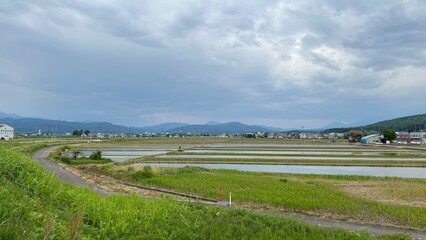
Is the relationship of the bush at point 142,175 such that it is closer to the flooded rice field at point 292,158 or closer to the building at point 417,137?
the flooded rice field at point 292,158

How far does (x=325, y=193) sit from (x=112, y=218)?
12.5 m

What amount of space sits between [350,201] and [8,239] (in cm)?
1403

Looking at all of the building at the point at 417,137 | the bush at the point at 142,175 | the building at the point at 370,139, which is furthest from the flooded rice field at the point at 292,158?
the building at the point at 417,137

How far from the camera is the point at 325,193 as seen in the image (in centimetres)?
1802

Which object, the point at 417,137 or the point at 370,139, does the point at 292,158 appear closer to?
the point at 370,139

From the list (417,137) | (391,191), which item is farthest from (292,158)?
(417,137)

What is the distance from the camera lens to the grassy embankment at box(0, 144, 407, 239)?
661 centimetres

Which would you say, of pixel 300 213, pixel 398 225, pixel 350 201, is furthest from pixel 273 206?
pixel 398 225

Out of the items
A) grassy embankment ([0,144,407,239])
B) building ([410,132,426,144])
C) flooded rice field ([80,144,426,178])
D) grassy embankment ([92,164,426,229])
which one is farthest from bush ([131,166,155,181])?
building ([410,132,426,144])

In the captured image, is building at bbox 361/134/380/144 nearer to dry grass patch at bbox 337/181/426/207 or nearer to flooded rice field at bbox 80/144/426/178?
flooded rice field at bbox 80/144/426/178

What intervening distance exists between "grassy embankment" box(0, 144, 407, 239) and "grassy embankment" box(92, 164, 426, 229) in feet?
14.4

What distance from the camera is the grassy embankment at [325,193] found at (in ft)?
45.2

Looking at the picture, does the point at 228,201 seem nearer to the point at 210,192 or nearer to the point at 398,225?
the point at 210,192

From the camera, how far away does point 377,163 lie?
125 feet
